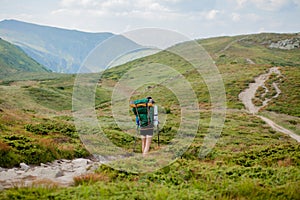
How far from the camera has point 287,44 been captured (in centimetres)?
18662

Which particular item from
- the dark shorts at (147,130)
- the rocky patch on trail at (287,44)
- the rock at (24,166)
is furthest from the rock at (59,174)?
the rocky patch on trail at (287,44)

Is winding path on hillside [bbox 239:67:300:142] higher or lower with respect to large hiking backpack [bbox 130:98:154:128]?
lower

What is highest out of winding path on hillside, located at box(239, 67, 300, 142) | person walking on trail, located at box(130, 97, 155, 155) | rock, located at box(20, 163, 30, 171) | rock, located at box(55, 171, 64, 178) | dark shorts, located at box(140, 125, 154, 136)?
person walking on trail, located at box(130, 97, 155, 155)

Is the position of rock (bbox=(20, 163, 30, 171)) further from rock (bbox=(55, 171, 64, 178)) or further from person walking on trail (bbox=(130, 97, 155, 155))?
person walking on trail (bbox=(130, 97, 155, 155))

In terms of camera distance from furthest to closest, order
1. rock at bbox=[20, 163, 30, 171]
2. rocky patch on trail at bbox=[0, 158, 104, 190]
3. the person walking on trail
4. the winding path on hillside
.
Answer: the winding path on hillside, the person walking on trail, rock at bbox=[20, 163, 30, 171], rocky patch on trail at bbox=[0, 158, 104, 190]

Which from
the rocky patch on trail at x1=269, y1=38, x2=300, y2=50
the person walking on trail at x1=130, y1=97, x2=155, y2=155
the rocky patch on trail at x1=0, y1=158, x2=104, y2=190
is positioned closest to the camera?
the rocky patch on trail at x1=0, y1=158, x2=104, y2=190

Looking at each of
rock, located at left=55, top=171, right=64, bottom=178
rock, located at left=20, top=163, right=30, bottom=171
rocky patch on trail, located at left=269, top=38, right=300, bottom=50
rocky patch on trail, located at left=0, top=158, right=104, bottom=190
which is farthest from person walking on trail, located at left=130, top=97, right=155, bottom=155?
rocky patch on trail, located at left=269, top=38, right=300, bottom=50

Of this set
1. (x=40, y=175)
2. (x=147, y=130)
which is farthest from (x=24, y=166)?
(x=147, y=130)

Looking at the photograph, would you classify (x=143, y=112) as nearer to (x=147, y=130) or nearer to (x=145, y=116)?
(x=145, y=116)

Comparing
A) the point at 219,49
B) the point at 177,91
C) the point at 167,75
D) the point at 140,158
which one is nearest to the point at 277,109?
the point at 177,91

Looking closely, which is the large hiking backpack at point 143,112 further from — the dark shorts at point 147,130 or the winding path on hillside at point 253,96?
the winding path on hillside at point 253,96

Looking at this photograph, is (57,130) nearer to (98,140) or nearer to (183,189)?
(98,140)

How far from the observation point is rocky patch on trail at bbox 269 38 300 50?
183000 millimetres

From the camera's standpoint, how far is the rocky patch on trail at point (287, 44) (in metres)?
183
